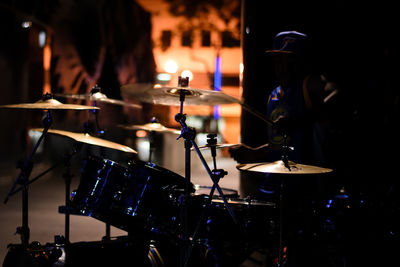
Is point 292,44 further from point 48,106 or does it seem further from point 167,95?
point 48,106

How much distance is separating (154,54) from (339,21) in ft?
32.7

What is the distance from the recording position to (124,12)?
11234 millimetres

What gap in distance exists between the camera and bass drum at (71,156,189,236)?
2.72 meters

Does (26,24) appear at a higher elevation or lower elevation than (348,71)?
higher

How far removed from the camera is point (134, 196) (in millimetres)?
2734

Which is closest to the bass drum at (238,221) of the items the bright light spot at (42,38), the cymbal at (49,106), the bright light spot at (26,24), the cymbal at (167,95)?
the cymbal at (167,95)

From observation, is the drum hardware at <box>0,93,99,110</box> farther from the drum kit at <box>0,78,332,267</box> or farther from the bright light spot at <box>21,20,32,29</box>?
the bright light spot at <box>21,20,32,29</box>

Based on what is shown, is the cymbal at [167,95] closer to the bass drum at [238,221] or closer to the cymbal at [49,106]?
the cymbal at [49,106]

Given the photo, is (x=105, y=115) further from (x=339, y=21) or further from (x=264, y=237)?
(x=264, y=237)

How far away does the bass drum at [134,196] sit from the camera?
272 cm

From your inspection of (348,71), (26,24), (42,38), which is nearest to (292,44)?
(348,71)

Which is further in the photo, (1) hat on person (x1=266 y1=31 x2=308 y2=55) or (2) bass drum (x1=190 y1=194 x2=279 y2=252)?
(1) hat on person (x1=266 y1=31 x2=308 y2=55)

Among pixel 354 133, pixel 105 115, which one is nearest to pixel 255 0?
pixel 354 133

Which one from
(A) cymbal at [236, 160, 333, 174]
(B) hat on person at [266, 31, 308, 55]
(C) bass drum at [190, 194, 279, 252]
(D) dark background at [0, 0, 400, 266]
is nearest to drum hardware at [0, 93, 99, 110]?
(C) bass drum at [190, 194, 279, 252]
